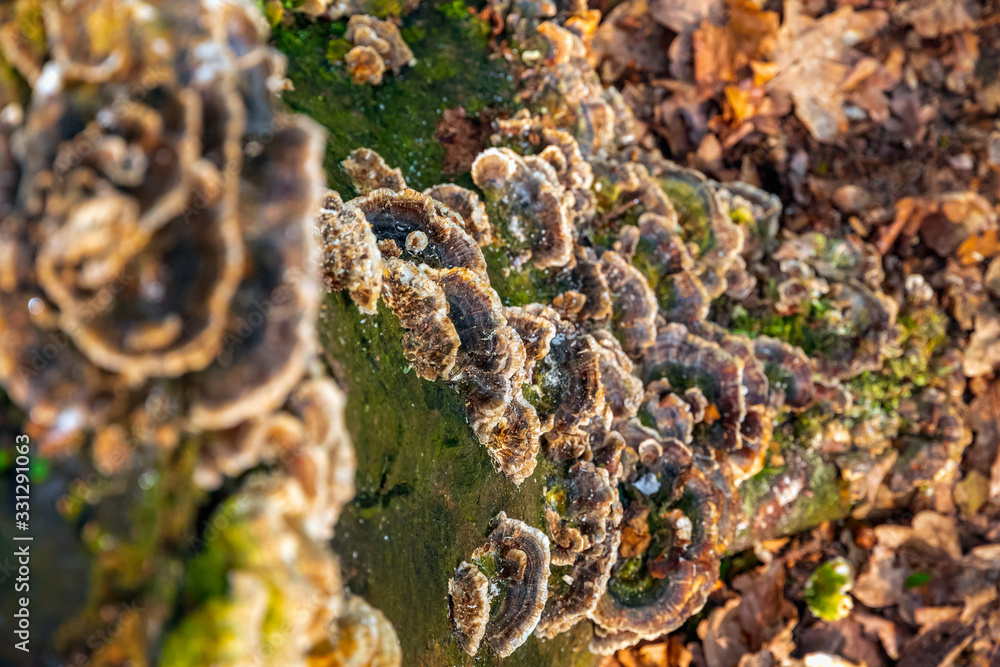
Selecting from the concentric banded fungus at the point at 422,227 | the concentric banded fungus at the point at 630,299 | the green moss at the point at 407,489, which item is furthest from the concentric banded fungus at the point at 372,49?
the green moss at the point at 407,489

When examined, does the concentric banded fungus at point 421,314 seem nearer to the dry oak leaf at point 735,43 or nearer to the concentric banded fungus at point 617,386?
the concentric banded fungus at point 617,386

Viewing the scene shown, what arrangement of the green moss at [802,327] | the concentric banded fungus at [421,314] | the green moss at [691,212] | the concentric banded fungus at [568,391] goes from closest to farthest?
the concentric banded fungus at [421,314], the concentric banded fungus at [568,391], the green moss at [691,212], the green moss at [802,327]

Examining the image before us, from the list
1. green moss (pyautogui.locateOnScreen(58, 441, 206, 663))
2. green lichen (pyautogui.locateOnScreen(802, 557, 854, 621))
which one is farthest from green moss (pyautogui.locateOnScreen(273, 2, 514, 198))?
green lichen (pyautogui.locateOnScreen(802, 557, 854, 621))

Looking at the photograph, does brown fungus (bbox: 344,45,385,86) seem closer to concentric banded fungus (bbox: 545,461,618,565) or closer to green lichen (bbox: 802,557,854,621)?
concentric banded fungus (bbox: 545,461,618,565)

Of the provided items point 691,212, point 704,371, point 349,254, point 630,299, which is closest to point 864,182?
point 691,212

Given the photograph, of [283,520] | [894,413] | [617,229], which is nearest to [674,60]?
[617,229]

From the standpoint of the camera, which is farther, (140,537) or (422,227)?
(422,227)

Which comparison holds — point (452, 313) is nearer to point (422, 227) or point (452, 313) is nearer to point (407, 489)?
point (422, 227)
